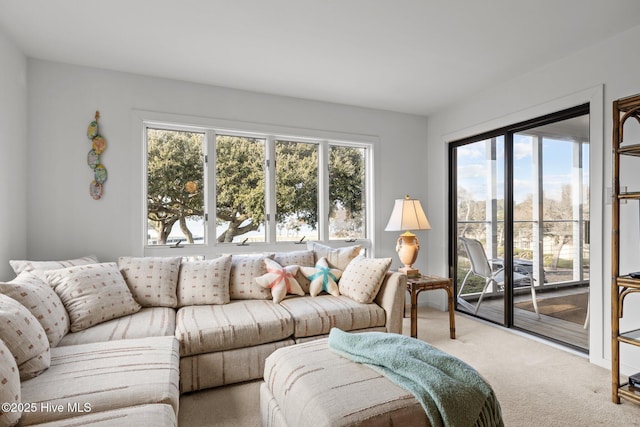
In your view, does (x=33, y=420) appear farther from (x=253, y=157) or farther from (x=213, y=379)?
(x=253, y=157)

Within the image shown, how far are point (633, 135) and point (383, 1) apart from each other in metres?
2.01

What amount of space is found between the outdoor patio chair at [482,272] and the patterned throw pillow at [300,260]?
189 centimetres

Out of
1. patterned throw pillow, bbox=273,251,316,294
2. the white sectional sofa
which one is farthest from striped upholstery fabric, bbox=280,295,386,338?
patterned throw pillow, bbox=273,251,316,294

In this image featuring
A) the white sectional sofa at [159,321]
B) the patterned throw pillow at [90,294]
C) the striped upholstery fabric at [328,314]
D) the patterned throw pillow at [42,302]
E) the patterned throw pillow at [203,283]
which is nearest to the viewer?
the white sectional sofa at [159,321]

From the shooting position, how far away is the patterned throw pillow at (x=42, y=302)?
177cm

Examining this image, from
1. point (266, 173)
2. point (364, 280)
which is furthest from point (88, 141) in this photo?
point (364, 280)

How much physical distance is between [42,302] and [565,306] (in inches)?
155

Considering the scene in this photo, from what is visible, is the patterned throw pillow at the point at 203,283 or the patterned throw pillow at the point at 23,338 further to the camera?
the patterned throw pillow at the point at 203,283

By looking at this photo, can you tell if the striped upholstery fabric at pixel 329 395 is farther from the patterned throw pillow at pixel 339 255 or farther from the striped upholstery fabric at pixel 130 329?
the patterned throw pillow at pixel 339 255

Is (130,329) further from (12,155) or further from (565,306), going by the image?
(565,306)


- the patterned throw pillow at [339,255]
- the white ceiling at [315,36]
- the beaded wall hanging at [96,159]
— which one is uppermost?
the white ceiling at [315,36]

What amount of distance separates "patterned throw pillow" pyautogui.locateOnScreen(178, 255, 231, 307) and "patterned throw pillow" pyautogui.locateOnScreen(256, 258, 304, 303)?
30 cm

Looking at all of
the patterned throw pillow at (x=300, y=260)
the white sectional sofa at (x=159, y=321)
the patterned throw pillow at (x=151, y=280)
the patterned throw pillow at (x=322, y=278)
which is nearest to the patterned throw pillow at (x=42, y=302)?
the white sectional sofa at (x=159, y=321)

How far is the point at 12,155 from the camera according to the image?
2.58m
